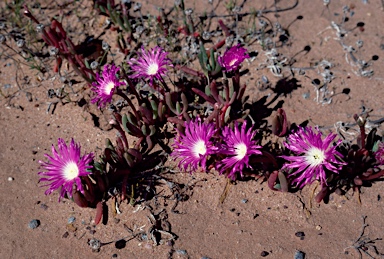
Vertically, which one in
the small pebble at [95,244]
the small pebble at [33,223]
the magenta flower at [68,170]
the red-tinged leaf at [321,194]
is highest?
the red-tinged leaf at [321,194]

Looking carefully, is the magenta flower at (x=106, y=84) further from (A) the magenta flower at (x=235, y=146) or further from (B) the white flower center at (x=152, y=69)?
(A) the magenta flower at (x=235, y=146)

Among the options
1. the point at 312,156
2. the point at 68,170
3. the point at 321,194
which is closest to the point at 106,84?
the point at 68,170

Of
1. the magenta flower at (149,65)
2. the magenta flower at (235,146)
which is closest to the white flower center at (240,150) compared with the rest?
the magenta flower at (235,146)

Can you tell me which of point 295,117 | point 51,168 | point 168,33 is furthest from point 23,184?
point 295,117

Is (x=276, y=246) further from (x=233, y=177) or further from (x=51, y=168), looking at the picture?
(x=51, y=168)

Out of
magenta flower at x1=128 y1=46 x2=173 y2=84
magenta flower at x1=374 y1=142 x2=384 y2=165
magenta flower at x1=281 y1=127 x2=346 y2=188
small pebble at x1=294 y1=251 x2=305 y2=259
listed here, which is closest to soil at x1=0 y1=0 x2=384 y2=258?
small pebble at x1=294 y1=251 x2=305 y2=259

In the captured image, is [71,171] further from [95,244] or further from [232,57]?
[232,57]
